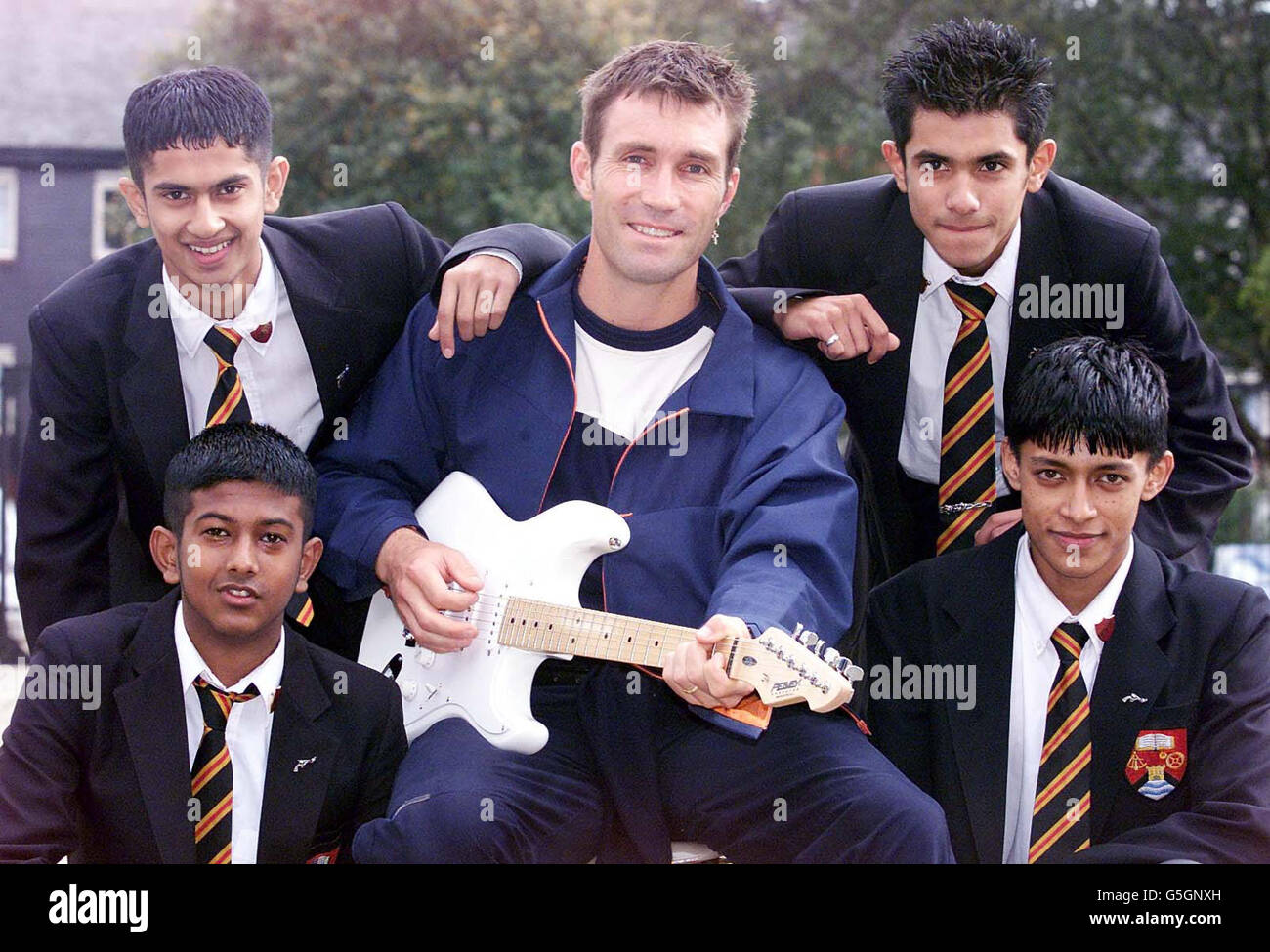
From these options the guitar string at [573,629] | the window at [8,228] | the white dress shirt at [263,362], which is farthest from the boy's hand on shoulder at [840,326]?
the window at [8,228]

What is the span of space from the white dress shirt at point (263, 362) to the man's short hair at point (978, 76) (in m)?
1.46

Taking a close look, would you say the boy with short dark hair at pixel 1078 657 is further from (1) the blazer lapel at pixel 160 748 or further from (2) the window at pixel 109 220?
(2) the window at pixel 109 220

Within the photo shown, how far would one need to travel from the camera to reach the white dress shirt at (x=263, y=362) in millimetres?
3199

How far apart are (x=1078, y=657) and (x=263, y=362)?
185 cm

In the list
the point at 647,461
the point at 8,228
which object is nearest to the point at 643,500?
the point at 647,461

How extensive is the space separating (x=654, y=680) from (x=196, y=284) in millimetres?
1324

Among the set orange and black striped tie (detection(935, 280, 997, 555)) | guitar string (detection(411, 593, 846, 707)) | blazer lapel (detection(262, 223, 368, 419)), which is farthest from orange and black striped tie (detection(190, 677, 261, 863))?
orange and black striped tie (detection(935, 280, 997, 555))

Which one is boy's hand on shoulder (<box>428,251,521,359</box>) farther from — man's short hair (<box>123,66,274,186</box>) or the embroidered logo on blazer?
the embroidered logo on blazer

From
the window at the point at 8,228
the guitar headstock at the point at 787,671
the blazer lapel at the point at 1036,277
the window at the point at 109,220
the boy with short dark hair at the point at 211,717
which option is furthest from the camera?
the window at the point at 8,228

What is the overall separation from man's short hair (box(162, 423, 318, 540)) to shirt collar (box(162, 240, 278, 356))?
304mm

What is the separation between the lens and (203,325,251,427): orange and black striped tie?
3.19m

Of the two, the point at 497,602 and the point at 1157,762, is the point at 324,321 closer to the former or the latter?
the point at 497,602

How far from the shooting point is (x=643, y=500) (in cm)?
300

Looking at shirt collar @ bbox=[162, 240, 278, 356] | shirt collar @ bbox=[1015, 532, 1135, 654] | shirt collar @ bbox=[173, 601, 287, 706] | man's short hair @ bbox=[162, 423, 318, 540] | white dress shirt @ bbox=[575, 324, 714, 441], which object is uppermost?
shirt collar @ bbox=[162, 240, 278, 356]
